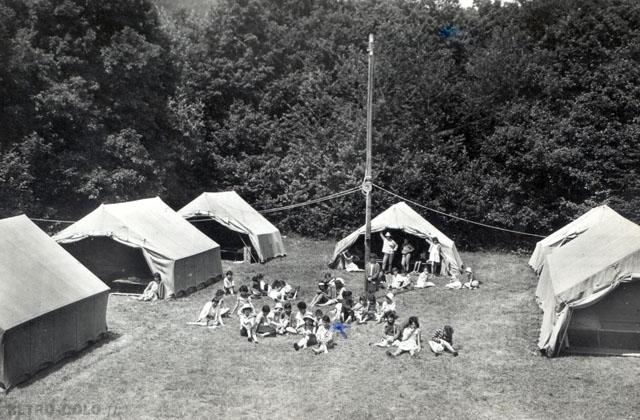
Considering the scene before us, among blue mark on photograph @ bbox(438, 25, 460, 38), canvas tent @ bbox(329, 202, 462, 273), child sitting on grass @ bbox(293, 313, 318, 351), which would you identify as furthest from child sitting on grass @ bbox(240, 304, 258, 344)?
blue mark on photograph @ bbox(438, 25, 460, 38)

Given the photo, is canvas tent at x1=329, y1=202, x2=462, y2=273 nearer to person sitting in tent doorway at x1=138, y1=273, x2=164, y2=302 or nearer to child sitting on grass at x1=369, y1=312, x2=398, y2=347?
person sitting in tent doorway at x1=138, y1=273, x2=164, y2=302

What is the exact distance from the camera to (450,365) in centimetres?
1325

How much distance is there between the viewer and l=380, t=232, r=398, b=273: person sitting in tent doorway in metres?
22.8

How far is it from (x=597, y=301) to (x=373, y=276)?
7.84 metres

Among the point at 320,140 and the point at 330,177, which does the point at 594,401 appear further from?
the point at 320,140

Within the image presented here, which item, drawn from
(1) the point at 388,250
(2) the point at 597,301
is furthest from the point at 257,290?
(2) the point at 597,301

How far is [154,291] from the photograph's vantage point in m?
18.6

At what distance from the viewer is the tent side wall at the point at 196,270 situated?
62.1 feet

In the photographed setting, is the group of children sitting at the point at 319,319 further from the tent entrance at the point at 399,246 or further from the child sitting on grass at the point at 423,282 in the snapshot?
the tent entrance at the point at 399,246

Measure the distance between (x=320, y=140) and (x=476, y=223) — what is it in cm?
1032

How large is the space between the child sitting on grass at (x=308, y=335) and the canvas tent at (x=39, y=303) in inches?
188

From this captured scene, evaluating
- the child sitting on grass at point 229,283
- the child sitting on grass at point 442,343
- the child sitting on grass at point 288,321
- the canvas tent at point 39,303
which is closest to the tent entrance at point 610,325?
the child sitting on grass at point 442,343

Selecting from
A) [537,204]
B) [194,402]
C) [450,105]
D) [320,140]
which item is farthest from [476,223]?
[194,402]

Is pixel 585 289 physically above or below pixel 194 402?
above
